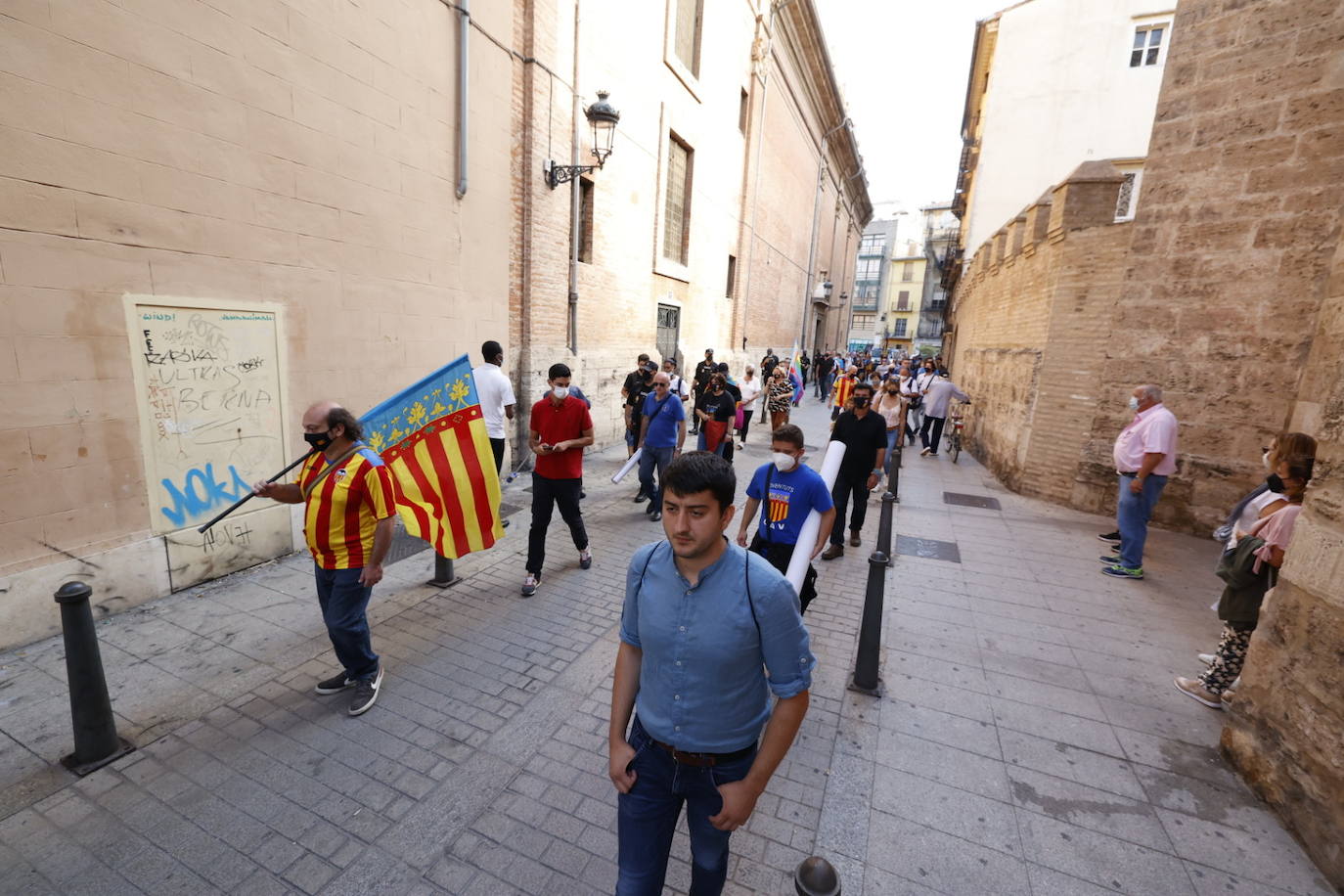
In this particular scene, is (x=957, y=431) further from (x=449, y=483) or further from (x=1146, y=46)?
(x=1146, y=46)

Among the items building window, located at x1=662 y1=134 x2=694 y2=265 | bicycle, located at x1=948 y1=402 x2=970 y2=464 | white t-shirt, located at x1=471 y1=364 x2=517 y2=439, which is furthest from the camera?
building window, located at x1=662 y1=134 x2=694 y2=265

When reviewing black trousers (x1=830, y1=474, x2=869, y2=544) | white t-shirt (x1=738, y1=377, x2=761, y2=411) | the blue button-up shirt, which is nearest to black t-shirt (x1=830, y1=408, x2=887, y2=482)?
black trousers (x1=830, y1=474, x2=869, y2=544)

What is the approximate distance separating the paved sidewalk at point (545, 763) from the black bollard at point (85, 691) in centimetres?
11

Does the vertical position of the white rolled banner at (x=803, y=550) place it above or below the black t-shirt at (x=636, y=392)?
below

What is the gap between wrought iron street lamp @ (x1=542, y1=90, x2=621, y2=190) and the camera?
861 cm

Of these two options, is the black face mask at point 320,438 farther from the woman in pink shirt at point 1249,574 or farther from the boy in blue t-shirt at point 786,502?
the woman in pink shirt at point 1249,574

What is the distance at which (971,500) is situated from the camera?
9.62 meters

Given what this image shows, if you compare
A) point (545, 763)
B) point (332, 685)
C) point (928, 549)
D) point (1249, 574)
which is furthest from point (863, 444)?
point (332, 685)

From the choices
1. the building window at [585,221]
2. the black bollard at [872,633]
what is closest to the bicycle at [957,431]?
the building window at [585,221]

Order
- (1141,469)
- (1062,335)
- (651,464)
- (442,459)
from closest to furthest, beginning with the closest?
(442,459) → (1141,469) → (651,464) → (1062,335)

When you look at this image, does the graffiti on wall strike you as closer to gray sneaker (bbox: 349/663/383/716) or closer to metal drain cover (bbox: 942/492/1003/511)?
gray sneaker (bbox: 349/663/383/716)

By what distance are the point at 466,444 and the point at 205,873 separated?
285 centimetres

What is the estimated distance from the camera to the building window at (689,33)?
1364 cm

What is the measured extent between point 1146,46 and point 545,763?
102ft
